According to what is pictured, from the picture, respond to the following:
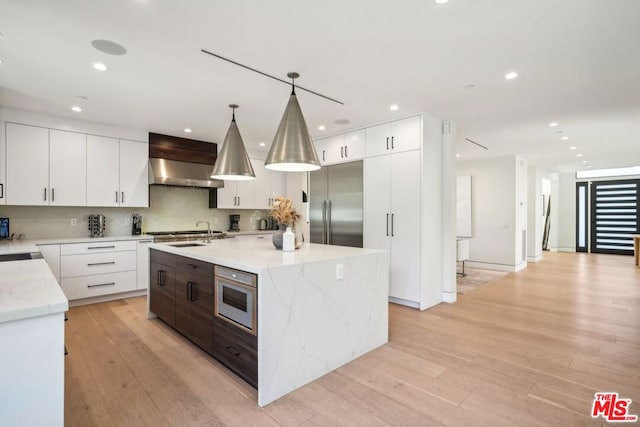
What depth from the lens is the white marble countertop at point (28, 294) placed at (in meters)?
1.15

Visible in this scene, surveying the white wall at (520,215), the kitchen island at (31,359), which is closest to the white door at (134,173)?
the kitchen island at (31,359)

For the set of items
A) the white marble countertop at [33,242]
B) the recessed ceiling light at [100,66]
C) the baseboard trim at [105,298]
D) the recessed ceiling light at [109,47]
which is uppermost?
the recessed ceiling light at [109,47]

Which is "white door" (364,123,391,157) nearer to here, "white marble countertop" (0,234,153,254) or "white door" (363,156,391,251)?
"white door" (363,156,391,251)

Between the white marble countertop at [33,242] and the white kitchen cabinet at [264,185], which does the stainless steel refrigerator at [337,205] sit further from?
the white marble countertop at [33,242]

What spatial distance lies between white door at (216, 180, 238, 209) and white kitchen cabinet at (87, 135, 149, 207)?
1.23m

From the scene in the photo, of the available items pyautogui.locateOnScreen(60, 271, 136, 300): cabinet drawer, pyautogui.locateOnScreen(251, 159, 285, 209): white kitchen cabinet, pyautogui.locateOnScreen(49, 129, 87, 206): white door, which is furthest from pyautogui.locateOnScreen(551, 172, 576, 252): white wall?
pyautogui.locateOnScreen(49, 129, 87, 206): white door

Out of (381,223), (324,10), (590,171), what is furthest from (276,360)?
(590,171)

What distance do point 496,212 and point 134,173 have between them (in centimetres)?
707

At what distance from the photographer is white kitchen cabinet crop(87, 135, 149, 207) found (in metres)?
4.52

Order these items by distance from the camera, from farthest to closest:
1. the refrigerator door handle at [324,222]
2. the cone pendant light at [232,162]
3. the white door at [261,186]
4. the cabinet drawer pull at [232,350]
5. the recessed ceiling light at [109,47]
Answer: the white door at [261,186] < the refrigerator door handle at [324,222] < the cone pendant light at [232,162] < the recessed ceiling light at [109,47] < the cabinet drawer pull at [232,350]

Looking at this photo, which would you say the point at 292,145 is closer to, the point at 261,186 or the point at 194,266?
the point at 194,266

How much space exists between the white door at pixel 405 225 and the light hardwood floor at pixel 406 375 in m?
0.37

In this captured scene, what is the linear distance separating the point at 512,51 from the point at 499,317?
291 cm

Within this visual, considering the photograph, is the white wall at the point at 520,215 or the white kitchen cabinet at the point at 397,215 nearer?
the white kitchen cabinet at the point at 397,215
